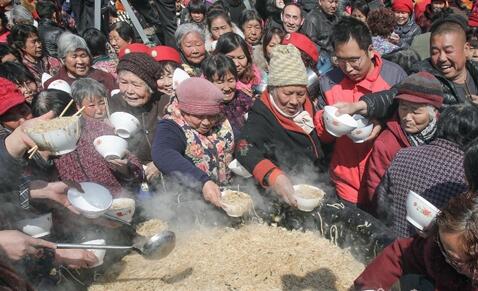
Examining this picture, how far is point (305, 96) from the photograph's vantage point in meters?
3.46

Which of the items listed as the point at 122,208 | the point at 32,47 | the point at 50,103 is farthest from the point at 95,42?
the point at 122,208

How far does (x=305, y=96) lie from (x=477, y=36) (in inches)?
99.7

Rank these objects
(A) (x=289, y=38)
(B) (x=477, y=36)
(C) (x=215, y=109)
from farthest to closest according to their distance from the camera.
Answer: (B) (x=477, y=36) → (A) (x=289, y=38) → (C) (x=215, y=109)

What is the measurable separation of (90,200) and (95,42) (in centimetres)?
413

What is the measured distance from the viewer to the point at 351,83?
356 centimetres

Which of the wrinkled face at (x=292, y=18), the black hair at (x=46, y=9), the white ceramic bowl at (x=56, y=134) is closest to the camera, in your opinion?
the white ceramic bowl at (x=56, y=134)

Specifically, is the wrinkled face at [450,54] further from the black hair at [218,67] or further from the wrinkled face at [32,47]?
the wrinkled face at [32,47]

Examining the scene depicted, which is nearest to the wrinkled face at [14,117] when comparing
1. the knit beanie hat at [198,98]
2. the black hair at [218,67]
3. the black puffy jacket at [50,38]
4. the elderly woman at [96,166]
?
the elderly woman at [96,166]

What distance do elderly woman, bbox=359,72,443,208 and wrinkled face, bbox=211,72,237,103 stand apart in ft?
4.42

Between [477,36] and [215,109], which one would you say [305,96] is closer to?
[215,109]

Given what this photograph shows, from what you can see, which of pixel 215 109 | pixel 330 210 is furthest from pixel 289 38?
pixel 330 210

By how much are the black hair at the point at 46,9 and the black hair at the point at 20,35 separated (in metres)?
1.79

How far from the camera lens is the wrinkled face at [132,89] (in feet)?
12.9

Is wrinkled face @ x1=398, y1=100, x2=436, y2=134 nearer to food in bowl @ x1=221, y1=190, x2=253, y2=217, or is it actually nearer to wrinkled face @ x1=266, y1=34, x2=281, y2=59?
food in bowl @ x1=221, y1=190, x2=253, y2=217
